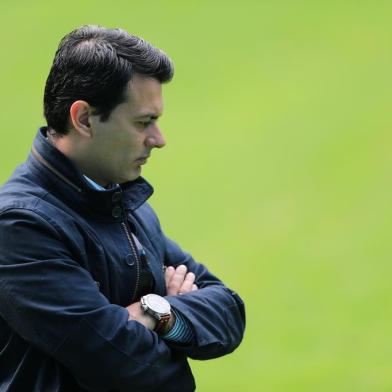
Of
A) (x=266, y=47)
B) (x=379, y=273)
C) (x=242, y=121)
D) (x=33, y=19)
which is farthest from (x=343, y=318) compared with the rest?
(x=33, y=19)

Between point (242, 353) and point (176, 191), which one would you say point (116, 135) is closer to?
point (242, 353)

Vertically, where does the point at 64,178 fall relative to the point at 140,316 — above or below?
above

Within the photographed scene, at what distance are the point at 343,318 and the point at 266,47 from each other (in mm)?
6959

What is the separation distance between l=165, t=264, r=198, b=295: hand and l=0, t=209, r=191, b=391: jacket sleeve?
1.66ft

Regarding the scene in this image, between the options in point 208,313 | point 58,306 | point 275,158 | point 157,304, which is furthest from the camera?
point 275,158

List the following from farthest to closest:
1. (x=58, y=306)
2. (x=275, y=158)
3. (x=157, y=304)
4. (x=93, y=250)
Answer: (x=275, y=158), (x=157, y=304), (x=93, y=250), (x=58, y=306)

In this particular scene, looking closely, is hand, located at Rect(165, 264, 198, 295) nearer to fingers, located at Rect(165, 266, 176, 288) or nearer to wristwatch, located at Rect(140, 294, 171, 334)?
fingers, located at Rect(165, 266, 176, 288)

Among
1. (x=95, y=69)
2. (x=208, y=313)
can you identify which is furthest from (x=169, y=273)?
(x=95, y=69)

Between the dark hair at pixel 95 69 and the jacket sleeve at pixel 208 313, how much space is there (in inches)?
28.7

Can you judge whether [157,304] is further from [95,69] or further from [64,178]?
[95,69]

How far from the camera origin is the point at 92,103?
385cm

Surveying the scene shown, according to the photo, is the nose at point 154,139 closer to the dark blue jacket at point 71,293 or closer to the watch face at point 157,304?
the dark blue jacket at point 71,293

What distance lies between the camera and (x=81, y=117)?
3.85 m

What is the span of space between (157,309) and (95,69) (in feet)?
2.66
